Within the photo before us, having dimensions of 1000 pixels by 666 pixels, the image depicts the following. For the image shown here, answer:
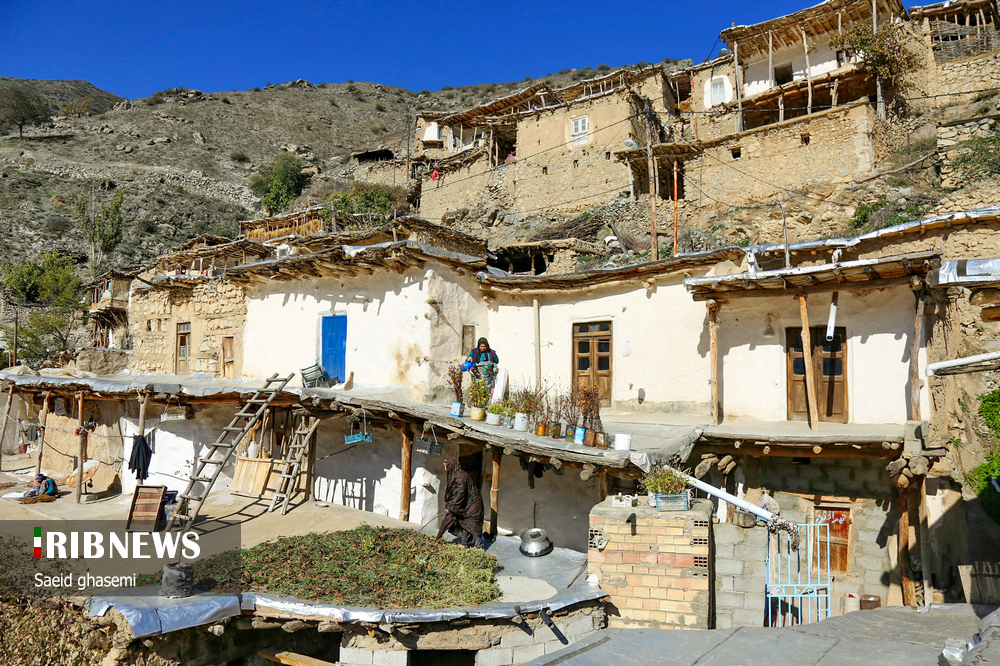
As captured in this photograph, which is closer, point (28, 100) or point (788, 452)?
point (788, 452)

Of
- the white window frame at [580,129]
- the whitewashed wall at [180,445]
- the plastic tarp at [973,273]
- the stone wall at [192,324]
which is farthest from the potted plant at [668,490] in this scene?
the white window frame at [580,129]

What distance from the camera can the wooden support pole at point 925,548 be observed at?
9.04 meters

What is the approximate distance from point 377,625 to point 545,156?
1021 inches

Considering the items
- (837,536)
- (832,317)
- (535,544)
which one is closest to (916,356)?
(832,317)

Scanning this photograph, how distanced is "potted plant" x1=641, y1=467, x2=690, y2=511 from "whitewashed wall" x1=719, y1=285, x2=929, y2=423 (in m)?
4.70

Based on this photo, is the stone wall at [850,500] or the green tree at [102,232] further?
the green tree at [102,232]

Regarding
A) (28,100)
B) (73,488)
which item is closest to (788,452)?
(73,488)

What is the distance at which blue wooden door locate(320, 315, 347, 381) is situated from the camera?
14047 millimetres

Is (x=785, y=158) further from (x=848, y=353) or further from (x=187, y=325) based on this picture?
(x=187, y=325)

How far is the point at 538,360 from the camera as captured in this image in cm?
1396

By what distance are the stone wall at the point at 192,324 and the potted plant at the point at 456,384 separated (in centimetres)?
675

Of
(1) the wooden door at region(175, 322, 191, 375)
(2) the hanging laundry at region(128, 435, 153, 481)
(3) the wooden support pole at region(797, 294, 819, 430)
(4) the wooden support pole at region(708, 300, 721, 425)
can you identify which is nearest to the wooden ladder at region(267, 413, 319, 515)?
(2) the hanging laundry at region(128, 435, 153, 481)

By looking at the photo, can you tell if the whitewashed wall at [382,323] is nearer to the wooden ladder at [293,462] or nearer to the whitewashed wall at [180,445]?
the wooden ladder at [293,462]

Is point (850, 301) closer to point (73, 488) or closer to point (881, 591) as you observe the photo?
point (881, 591)
